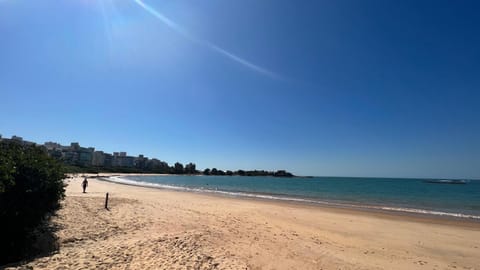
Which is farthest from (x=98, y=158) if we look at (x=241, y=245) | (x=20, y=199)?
(x=241, y=245)

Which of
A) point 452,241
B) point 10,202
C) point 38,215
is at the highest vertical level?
point 10,202

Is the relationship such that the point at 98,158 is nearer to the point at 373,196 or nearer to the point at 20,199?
the point at 373,196

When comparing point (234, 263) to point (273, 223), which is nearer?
point (234, 263)

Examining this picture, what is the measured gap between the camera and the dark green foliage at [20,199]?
6.11 m

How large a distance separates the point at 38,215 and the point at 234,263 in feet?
16.9

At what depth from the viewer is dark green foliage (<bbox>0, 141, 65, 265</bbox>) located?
20.0 feet

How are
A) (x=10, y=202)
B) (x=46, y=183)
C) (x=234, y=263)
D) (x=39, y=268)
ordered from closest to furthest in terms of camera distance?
1. (x=39, y=268)
2. (x=10, y=202)
3. (x=234, y=263)
4. (x=46, y=183)

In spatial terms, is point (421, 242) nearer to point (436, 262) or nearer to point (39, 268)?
point (436, 262)

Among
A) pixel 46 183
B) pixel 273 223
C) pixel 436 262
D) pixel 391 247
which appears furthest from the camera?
pixel 273 223

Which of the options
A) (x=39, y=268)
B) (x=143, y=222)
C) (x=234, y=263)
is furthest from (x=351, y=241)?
(x=39, y=268)

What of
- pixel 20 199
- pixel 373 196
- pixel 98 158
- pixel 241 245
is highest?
pixel 98 158

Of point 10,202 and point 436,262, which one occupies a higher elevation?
point 10,202

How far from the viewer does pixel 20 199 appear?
21.6 feet

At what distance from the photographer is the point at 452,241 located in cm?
1141
